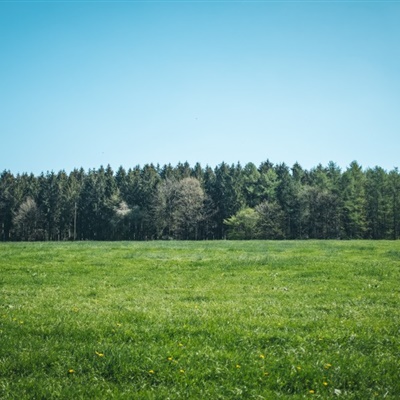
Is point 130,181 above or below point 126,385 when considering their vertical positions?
above

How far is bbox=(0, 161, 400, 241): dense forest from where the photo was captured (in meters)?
92.2

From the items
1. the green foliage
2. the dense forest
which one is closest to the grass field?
the green foliage

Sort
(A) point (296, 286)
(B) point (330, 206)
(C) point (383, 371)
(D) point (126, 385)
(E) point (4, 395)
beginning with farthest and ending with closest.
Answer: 1. (B) point (330, 206)
2. (A) point (296, 286)
3. (C) point (383, 371)
4. (D) point (126, 385)
5. (E) point (4, 395)

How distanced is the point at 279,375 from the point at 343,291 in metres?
9.20

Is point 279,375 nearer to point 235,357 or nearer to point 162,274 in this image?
point 235,357

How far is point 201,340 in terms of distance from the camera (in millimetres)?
8805

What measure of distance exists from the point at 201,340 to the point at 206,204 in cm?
9224

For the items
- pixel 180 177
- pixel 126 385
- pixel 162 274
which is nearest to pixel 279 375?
pixel 126 385

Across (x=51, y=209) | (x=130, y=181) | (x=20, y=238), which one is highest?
(x=130, y=181)

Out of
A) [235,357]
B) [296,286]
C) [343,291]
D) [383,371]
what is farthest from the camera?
[296,286]

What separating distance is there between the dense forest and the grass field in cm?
7484

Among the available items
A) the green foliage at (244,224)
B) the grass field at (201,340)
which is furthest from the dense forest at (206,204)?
the grass field at (201,340)

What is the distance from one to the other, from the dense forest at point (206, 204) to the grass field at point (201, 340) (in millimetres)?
74840

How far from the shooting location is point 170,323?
9953 millimetres
